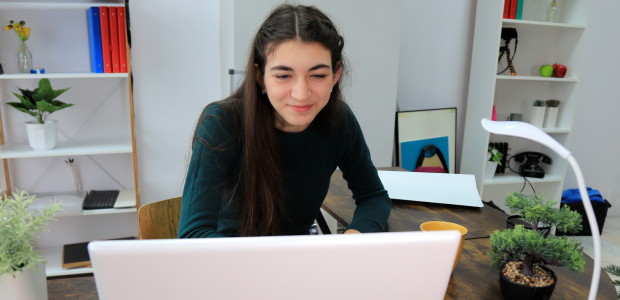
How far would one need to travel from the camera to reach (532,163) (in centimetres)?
317

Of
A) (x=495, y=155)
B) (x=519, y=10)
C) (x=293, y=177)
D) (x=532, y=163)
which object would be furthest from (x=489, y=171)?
(x=293, y=177)

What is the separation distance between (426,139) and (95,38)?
2.15 metres

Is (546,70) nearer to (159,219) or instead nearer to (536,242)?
(536,242)

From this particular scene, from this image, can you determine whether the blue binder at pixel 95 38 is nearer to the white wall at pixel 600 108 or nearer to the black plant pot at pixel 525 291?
the black plant pot at pixel 525 291

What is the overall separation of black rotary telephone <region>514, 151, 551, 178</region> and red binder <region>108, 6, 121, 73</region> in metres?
2.87

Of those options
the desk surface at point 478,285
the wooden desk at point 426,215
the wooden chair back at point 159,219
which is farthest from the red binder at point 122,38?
the desk surface at point 478,285

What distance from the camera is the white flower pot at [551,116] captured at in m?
3.05

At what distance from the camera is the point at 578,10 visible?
9.54ft

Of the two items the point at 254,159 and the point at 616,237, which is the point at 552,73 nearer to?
the point at 616,237

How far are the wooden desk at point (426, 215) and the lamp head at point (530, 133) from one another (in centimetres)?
54

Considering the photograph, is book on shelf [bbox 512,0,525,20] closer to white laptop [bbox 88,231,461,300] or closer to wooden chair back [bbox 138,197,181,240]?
wooden chair back [bbox 138,197,181,240]

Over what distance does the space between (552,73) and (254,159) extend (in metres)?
2.84

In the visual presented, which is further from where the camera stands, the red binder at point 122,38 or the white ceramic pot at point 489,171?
the white ceramic pot at point 489,171

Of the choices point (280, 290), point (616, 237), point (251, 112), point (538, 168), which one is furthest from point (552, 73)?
point (280, 290)
